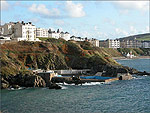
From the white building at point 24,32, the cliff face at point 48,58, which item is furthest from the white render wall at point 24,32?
the cliff face at point 48,58

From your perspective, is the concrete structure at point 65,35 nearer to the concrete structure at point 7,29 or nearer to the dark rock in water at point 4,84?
the concrete structure at point 7,29

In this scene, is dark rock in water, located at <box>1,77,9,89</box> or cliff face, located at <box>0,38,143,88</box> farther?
cliff face, located at <box>0,38,143,88</box>

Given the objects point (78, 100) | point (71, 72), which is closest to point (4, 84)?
point (78, 100)

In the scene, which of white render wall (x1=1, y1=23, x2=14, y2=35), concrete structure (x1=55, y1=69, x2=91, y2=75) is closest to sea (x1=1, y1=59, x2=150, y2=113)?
concrete structure (x1=55, y1=69, x2=91, y2=75)

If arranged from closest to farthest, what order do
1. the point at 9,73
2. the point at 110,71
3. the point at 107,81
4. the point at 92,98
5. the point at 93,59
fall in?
the point at 92,98 < the point at 9,73 < the point at 107,81 < the point at 110,71 < the point at 93,59

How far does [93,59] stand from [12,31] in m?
38.4

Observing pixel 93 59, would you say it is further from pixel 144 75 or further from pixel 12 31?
pixel 12 31

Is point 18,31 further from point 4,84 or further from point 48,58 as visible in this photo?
point 4,84

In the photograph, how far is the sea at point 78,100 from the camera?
38.9 meters

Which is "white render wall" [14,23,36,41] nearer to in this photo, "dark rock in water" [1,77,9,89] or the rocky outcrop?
the rocky outcrop

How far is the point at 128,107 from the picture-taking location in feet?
132

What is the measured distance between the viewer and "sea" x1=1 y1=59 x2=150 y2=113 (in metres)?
38.9

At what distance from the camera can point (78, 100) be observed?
4519cm

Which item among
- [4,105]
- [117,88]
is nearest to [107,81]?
[117,88]
